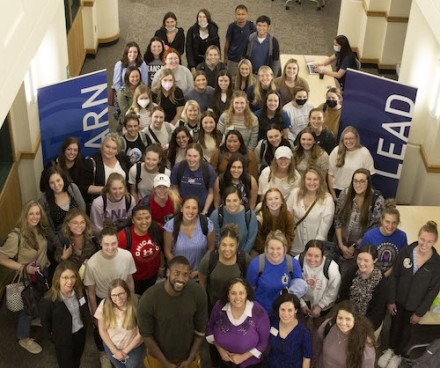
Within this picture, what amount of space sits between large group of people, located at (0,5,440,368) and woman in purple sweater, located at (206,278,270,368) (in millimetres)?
12

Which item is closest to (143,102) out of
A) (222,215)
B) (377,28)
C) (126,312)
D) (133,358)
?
(222,215)

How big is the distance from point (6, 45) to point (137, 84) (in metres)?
3.48

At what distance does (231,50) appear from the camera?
1149 centimetres

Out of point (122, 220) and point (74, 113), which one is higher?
point (74, 113)

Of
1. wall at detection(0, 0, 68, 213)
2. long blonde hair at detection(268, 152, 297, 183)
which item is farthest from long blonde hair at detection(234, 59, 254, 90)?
wall at detection(0, 0, 68, 213)

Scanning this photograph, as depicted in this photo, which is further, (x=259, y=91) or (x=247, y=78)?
(x=247, y=78)

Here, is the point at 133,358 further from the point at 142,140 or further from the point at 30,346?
the point at 142,140

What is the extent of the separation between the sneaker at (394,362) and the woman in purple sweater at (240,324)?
1.56 meters

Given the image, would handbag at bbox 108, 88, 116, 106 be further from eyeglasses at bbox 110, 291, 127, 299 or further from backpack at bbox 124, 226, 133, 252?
eyeglasses at bbox 110, 291, 127, 299

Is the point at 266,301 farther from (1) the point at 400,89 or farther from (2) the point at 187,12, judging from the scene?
(2) the point at 187,12

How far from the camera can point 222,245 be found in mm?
6523

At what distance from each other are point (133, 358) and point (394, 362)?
256 cm

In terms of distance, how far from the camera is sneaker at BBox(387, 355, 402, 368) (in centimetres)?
723

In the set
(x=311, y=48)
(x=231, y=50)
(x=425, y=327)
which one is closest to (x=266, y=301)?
(x=425, y=327)
